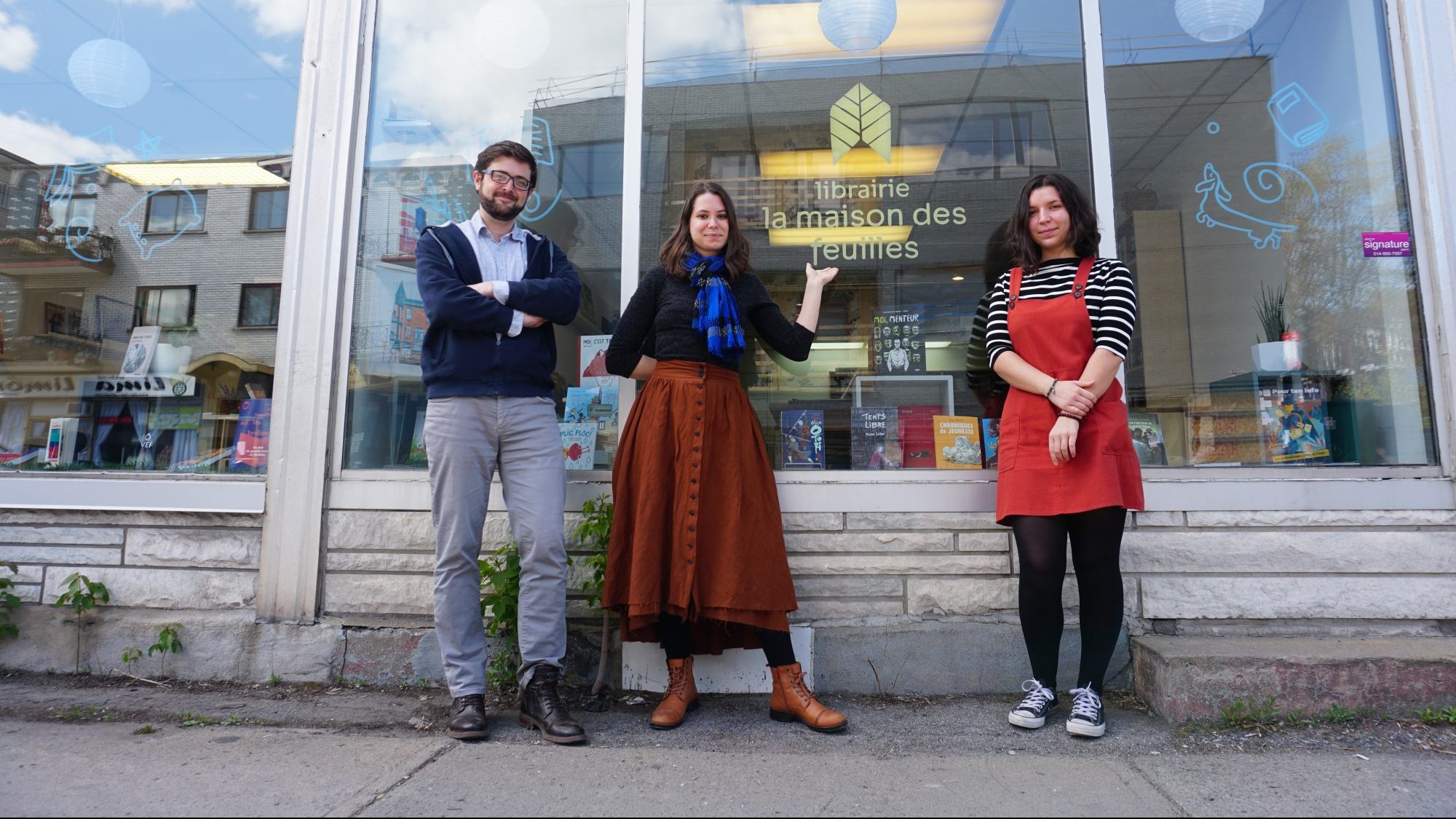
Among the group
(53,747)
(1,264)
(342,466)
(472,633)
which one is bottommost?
(53,747)

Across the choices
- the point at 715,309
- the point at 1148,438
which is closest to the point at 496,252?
the point at 715,309

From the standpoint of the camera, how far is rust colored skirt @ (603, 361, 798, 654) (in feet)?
9.17

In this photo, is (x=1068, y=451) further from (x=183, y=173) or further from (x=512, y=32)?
(x=183, y=173)

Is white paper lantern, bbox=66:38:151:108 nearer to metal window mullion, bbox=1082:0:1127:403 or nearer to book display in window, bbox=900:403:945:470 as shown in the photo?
book display in window, bbox=900:403:945:470

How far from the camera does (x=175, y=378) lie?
12.9 feet

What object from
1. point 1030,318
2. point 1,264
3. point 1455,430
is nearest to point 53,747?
point 1,264

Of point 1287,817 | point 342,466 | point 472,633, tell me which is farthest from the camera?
point 342,466

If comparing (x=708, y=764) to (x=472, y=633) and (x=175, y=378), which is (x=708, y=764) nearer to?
(x=472, y=633)

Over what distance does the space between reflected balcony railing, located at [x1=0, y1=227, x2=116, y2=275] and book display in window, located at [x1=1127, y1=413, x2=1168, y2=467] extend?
16.0ft

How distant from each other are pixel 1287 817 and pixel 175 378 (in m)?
4.66

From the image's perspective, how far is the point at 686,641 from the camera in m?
2.96

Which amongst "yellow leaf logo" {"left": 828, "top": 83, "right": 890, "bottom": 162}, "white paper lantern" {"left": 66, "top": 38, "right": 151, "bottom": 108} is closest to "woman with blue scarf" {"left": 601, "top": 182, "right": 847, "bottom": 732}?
"yellow leaf logo" {"left": 828, "top": 83, "right": 890, "bottom": 162}

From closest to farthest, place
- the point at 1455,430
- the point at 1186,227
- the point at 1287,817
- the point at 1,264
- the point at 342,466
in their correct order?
the point at 1287,817 → the point at 1455,430 → the point at 342,466 → the point at 1186,227 → the point at 1,264
